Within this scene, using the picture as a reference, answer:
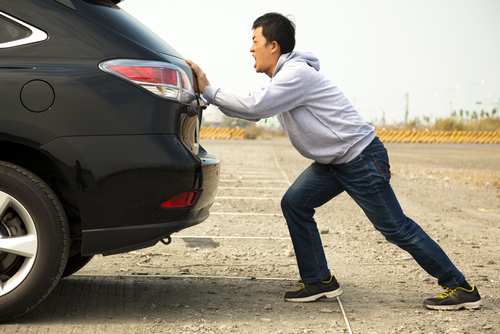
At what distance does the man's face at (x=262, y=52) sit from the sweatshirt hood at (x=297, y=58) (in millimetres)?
66

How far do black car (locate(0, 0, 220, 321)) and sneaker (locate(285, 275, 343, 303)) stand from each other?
1.11 metres

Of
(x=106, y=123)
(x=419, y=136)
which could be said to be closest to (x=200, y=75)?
(x=106, y=123)

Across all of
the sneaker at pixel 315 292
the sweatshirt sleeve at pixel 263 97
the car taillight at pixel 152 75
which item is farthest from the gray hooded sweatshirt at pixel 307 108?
the sneaker at pixel 315 292

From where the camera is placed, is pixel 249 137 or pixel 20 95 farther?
pixel 249 137

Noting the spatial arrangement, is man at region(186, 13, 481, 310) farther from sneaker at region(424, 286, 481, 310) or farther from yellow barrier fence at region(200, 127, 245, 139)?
yellow barrier fence at region(200, 127, 245, 139)

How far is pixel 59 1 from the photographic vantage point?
2.67 meters

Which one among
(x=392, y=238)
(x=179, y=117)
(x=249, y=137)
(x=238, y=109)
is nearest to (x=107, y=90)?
(x=179, y=117)

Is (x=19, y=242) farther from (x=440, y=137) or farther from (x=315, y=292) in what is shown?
(x=440, y=137)

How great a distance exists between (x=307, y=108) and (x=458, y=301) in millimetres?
1550

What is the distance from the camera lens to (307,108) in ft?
10.4

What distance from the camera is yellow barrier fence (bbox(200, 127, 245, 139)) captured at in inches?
1620

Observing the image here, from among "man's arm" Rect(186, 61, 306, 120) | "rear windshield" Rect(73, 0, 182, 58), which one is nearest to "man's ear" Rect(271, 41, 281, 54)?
"man's arm" Rect(186, 61, 306, 120)

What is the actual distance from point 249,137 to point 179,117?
42.3 meters

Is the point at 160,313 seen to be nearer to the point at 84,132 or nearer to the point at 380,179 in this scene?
the point at 84,132
